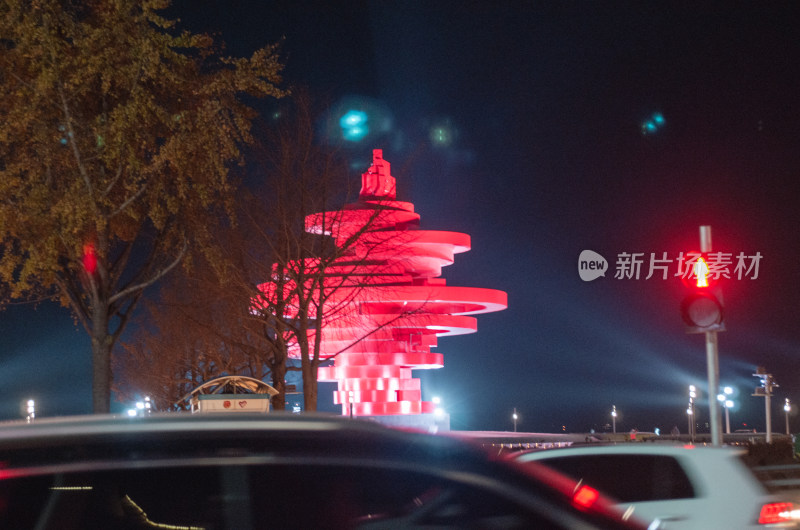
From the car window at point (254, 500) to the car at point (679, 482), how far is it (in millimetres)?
4659

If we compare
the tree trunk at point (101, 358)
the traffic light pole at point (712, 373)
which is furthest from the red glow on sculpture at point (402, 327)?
the traffic light pole at point (712, 373)

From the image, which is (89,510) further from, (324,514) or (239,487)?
(324,514)

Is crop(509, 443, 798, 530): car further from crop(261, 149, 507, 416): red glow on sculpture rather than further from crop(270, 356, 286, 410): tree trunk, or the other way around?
crop(261, 149, 507, 416): red glow on sculpture

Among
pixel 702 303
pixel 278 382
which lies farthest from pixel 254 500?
pixel 278 382

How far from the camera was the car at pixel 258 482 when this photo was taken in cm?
297

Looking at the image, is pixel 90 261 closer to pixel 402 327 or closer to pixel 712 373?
pixel 712 373

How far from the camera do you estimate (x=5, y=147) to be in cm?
1984

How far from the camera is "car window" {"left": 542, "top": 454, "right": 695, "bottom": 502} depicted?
7973mm

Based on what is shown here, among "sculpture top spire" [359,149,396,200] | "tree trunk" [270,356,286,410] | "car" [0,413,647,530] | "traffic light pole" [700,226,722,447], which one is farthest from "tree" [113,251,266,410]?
"car" [0,413,647,530]

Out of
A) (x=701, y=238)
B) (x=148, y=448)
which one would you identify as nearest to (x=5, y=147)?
(x=701, y=238)

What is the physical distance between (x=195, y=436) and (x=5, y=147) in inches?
736

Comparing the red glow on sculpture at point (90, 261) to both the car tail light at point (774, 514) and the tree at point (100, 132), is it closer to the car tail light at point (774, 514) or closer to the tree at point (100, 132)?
the tree at point (100, 132)

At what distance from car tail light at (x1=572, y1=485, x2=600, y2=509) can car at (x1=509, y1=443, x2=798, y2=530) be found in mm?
4305

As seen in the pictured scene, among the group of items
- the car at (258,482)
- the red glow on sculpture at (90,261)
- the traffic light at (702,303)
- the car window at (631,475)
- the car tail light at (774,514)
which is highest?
the red glow on sculpture at (90,261)
